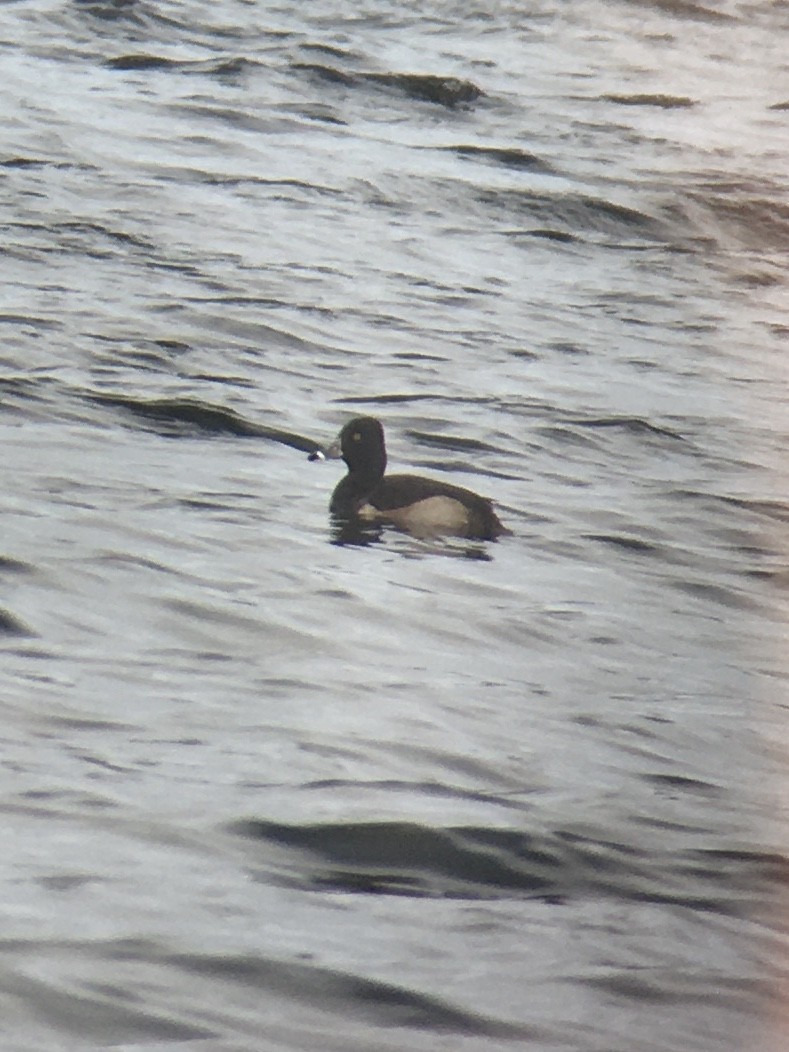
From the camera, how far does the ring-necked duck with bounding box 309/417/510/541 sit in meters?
12.3

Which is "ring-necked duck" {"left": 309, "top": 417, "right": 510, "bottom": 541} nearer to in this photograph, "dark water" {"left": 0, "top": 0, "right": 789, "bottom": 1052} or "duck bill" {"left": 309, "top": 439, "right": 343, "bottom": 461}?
"duck bill" {"left": 309, "top": 439, "right": 343, "bottom": 461}

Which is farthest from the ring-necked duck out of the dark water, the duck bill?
the dark water

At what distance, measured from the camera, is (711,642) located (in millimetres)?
10883

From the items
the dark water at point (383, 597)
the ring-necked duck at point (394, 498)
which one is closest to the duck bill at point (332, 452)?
the ring-necked duck at point (394, 498)

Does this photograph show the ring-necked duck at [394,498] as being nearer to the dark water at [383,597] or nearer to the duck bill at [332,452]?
the duck bill at [332,452]

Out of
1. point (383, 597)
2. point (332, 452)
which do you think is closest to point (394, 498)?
point (332, 452)

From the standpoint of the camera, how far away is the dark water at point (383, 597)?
635 cm

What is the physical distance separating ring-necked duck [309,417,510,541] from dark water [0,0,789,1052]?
16cm

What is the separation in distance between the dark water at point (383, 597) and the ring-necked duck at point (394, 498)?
0.16 metres

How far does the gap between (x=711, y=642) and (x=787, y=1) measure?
34.1 meters

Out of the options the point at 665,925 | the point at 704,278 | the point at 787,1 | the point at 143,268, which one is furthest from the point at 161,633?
the point at 787,1

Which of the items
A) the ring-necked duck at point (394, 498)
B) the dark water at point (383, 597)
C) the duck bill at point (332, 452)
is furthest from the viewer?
the duck bill at point (332, 452)

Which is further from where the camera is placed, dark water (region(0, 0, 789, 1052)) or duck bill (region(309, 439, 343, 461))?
duck bill (region(309, 439, 343, 461))

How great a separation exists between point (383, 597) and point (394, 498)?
1.66 m
